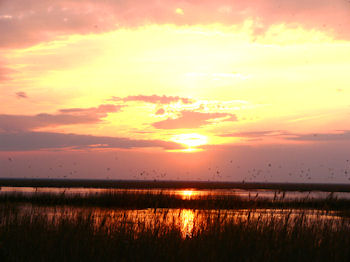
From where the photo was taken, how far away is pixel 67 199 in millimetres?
34656

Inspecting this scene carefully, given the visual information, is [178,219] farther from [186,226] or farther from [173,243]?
[173,243]

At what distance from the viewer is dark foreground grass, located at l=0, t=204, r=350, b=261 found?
397 inches

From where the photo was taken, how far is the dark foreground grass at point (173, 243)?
10.1 metres

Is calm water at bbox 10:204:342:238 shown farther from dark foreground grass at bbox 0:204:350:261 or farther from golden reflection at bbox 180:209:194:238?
dark foreground grass at bbox 0:204:350:261

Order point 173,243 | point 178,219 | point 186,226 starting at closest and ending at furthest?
point 173,243 < point 186,226 < point 178,219

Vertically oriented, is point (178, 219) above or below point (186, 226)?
above

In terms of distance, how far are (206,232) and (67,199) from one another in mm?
24894

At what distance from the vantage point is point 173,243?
10688 mm

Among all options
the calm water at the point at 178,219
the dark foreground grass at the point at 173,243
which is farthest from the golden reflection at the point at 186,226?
the dark foreground grass at the point at 173,243

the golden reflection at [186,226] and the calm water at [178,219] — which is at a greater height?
the calm water at [178,219]

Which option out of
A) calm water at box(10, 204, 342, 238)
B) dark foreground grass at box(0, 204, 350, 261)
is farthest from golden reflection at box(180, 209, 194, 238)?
dark foreground grass at box(0, 204, 350, 261)

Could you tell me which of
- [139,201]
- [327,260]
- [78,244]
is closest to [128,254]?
[78,244]

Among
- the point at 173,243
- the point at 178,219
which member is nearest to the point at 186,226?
the point at 178,219

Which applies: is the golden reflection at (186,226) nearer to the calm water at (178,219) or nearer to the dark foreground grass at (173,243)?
the calm water at (178,219)
